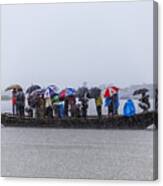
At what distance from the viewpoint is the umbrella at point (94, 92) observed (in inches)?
169

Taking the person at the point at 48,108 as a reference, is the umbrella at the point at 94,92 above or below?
above

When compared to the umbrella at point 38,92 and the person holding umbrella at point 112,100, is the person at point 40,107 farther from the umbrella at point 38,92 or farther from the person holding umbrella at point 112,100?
the person holding umbrella at point 112,100

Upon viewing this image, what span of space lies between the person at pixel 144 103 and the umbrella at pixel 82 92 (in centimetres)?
31

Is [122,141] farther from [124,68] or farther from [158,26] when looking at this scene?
[158,26]

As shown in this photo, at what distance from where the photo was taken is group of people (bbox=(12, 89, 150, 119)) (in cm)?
427

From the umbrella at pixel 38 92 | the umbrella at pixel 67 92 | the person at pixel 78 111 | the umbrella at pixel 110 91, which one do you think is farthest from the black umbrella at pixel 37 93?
the umbrella at pixel 110 91

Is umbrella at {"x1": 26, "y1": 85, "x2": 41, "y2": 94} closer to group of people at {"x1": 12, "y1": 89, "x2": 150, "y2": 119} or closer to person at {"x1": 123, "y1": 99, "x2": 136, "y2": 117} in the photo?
group of people at {"x1": 12, "y1": 89, "x2": 150, "y2": 119}

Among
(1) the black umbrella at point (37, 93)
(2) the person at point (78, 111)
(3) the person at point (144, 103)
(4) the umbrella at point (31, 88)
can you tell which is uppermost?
(4) the umbrella at point (31, 88)

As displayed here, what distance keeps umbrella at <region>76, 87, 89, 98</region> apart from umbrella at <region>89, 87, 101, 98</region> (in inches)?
0.9

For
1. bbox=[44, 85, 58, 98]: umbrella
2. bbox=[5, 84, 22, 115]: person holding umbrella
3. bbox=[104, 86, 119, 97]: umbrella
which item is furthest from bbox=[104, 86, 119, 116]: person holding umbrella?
bbox=[5, 84, 22, 115]: person holding umbrella

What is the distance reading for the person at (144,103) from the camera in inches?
166

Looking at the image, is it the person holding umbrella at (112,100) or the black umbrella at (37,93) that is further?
the black umbrella at (37,93)

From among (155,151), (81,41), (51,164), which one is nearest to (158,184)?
(155,151)

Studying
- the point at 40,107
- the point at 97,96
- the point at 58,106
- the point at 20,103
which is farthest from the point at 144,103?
the point at 20,103
